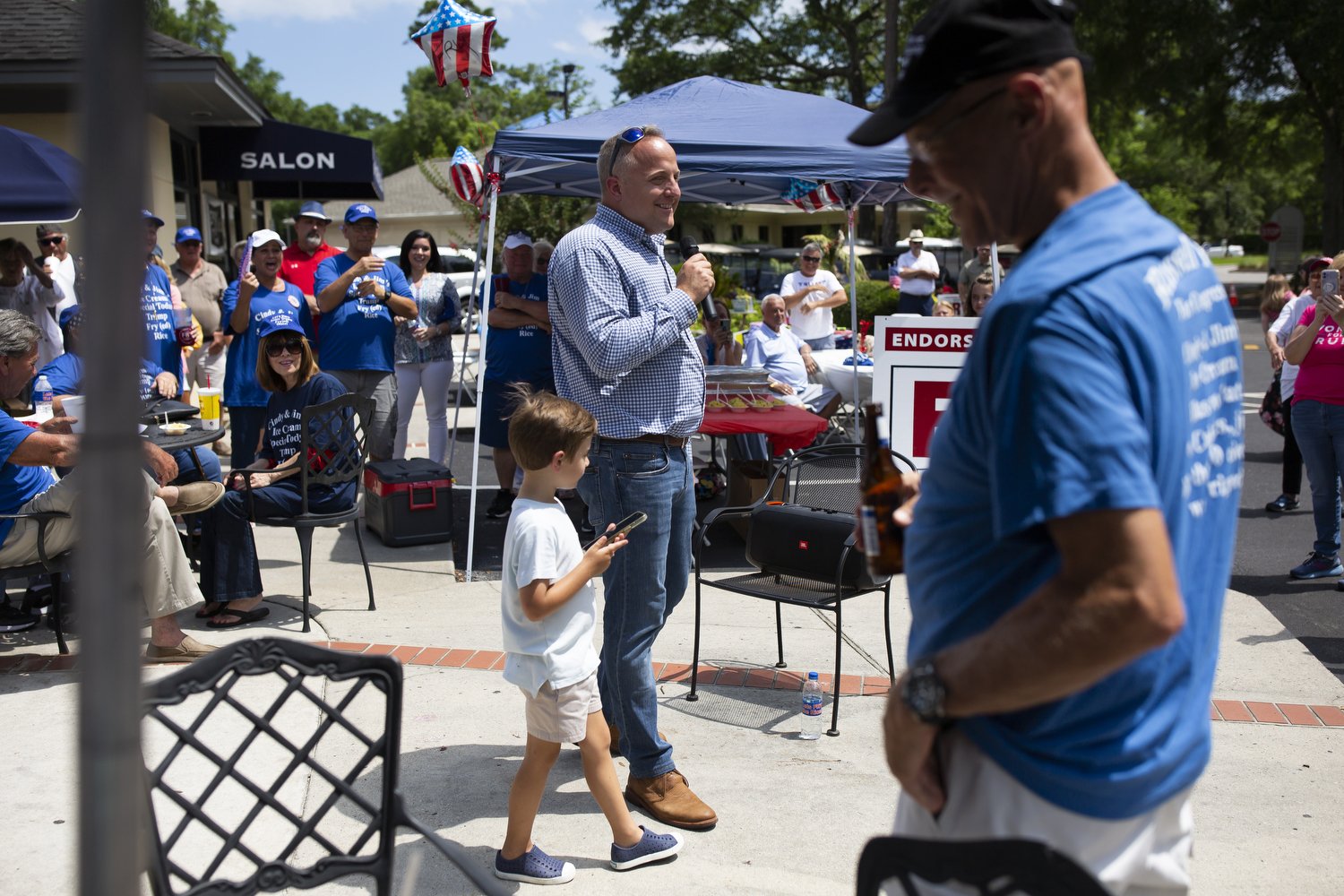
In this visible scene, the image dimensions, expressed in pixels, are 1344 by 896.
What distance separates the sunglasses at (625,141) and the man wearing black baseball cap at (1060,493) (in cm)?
206

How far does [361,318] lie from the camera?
7922 millimetres

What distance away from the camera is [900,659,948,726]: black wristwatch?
1.50 meters

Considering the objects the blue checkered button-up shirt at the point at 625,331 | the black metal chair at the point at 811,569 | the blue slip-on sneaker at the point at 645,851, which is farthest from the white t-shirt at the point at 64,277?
the blue slip-on sneaker at the point at 645,851

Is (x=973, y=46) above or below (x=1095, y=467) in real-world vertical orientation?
above

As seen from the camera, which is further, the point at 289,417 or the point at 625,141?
the point at 289,417

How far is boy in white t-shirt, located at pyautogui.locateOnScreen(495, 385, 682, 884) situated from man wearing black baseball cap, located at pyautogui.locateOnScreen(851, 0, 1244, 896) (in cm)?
170

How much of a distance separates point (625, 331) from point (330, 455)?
121 inches

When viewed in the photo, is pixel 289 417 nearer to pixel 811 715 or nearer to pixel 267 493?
pixel 267 493

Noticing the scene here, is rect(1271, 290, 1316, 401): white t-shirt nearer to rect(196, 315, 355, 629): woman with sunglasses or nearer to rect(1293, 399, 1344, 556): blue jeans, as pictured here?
rect(1293, 399, 1344, 556): blue jeans

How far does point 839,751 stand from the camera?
172 inches

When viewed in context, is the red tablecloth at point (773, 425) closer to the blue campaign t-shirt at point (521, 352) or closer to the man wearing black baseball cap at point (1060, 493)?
the blue campaign t-shirt at point (521, 352)

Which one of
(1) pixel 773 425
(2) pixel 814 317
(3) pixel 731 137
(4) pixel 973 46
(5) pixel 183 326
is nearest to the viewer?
(4) pixel 973 46

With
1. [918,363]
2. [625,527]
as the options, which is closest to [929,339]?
[918,363]

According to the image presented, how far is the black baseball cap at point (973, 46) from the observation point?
4.74ft
